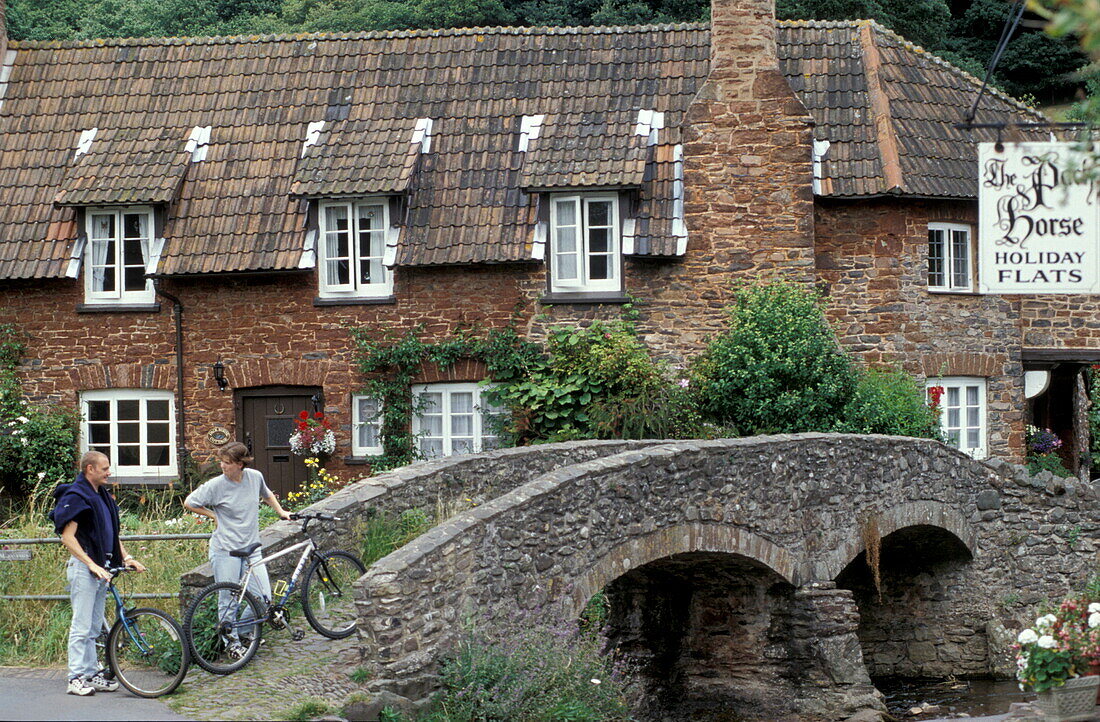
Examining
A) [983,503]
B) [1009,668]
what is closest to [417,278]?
[983,503]

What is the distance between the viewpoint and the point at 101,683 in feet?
34.5

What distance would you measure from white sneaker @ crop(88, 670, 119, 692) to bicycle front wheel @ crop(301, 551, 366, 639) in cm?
168

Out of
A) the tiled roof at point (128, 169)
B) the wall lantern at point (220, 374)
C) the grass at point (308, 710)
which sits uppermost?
the tiled roof at point (128, 169)

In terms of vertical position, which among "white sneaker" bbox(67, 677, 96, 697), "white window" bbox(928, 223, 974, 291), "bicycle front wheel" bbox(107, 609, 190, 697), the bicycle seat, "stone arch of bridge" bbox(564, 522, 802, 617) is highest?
"white window" bbox(928, 223, 974, 291)

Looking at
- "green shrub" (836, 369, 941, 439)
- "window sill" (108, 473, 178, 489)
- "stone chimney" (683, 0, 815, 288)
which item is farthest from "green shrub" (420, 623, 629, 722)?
"window sill" (108, 473, 178, 489)

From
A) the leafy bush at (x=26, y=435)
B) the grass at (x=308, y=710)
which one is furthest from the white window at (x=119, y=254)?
the grass at (x=308, y=710)

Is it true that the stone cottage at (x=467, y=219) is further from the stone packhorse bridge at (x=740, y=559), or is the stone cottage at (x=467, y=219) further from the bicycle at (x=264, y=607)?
the bicycle at (x=264, y=607)

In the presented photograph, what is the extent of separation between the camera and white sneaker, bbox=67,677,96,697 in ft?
34.2

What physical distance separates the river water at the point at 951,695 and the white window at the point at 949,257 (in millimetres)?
5436

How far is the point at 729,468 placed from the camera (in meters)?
14.8

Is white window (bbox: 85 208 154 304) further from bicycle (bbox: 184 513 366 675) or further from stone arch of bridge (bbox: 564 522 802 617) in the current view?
stone arch of bridge (bbox: 564 522 802 617)

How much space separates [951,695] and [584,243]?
298 inches

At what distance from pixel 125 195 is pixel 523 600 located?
10837 millimetres

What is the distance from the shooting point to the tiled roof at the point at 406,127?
20438 mm
